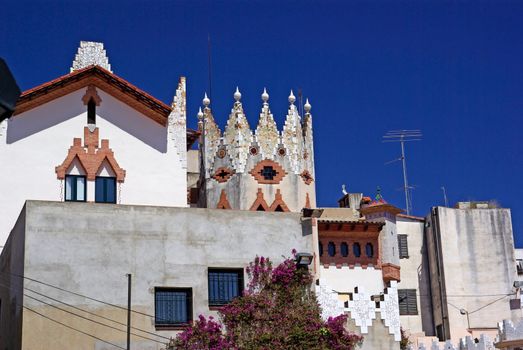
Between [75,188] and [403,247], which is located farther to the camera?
[403,247]

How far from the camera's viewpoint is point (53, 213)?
23.3 meters

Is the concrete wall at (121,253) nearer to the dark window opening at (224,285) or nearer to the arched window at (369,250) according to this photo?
the dark window opening at (224,285)

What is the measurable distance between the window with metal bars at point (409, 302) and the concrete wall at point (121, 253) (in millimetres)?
24354

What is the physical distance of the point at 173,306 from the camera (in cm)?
2389

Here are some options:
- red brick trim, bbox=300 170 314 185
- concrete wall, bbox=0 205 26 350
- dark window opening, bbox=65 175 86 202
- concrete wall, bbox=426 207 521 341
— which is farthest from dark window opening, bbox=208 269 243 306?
concrete wall, bbox=426 207 521 341

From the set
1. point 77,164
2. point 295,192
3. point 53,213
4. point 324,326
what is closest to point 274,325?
point 324,326

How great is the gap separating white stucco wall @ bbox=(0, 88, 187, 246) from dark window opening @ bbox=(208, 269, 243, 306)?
7702 millimetres

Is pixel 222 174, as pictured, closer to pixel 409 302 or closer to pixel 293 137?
pixel 293 137

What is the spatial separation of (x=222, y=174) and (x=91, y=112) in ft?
43.4

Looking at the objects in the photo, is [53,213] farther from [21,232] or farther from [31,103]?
[31,103]

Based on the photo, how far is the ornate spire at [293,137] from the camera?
44.5 metres

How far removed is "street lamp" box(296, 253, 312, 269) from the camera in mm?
24656

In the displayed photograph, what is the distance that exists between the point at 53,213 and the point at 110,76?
32.2 feet

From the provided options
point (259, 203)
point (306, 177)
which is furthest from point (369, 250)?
point (259, 203)
